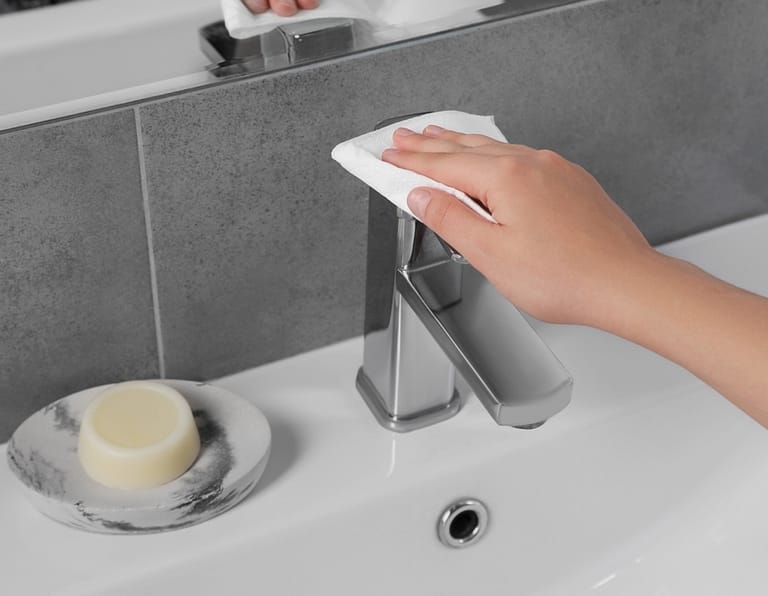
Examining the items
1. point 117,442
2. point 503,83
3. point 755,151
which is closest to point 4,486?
point 117,442

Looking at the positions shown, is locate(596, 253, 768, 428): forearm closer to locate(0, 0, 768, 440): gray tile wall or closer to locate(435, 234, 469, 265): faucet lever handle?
locate(435, 234, 469, 265): faucet lever handle

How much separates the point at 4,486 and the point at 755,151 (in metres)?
0.54

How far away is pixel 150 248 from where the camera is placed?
61 centimetres

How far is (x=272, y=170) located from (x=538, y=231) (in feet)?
0.61

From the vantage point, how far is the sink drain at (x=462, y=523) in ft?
2.11

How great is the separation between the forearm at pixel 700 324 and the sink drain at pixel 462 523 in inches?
7.3

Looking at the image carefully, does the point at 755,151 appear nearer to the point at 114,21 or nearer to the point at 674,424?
the point at 674,424

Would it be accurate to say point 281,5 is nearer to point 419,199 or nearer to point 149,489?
point 419,199

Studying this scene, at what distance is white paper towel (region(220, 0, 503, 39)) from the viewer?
586 millimetres

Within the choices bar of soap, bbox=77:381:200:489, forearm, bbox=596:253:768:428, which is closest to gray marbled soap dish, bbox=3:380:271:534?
bar of soap, bbox=77:381:200:489

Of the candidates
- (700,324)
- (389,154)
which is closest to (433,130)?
(389,154)

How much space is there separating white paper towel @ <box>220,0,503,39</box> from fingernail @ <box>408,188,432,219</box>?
0.13 metres

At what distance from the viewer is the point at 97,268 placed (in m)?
0.61

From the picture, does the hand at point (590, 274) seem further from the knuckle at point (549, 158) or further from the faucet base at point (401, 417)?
the faucet base at point (401, 417)
